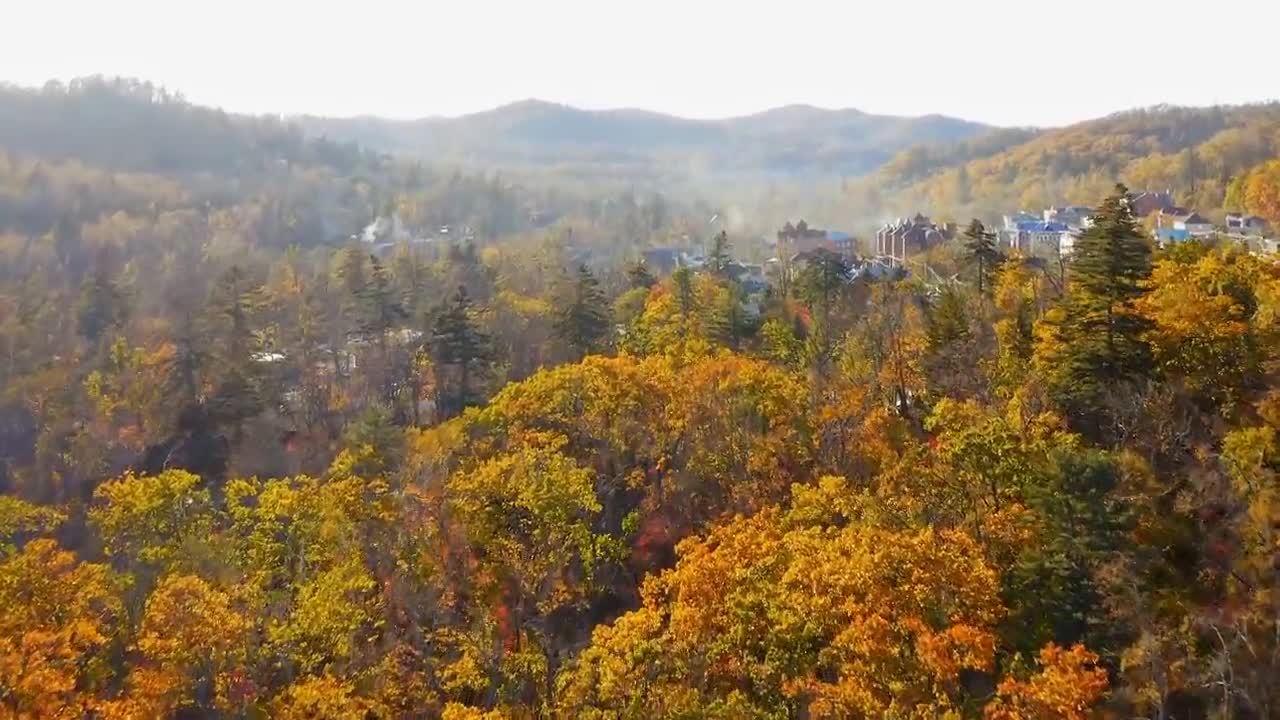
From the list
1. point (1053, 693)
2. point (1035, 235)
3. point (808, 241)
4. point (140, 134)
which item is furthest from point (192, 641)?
point (140, 134)

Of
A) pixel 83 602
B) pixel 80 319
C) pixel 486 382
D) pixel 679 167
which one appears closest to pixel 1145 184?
pixel 486 382

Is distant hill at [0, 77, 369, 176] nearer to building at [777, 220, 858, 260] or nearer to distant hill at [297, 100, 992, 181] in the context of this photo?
distant hill at [297, 100, 992, 181]

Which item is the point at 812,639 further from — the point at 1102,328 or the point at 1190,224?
the point at 1190,224

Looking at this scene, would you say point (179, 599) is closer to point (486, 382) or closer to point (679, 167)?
point (486, 382)

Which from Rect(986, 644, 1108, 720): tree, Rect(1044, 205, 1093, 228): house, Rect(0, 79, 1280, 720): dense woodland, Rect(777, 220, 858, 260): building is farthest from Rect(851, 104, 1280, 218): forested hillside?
Rect(986, 644, 1108, 720): tree

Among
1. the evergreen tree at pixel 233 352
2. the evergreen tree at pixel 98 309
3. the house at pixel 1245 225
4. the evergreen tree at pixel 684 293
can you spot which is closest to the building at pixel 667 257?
the evergreen tree at pixel 684 293
